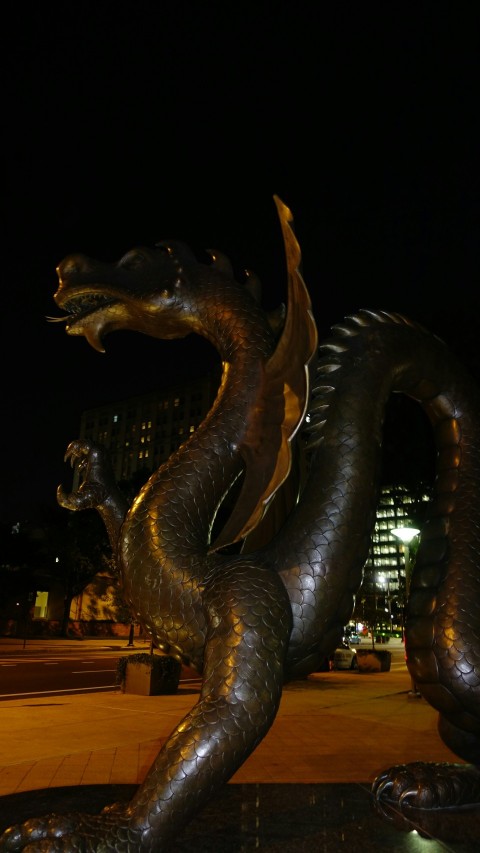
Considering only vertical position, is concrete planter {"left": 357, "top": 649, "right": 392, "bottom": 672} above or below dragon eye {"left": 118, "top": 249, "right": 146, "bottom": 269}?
below

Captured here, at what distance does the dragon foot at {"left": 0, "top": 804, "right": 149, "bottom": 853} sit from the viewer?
2.03 m

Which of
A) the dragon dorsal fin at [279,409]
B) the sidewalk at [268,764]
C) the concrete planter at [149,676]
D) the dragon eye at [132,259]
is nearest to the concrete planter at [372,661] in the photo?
the sidewalk at [268,764]

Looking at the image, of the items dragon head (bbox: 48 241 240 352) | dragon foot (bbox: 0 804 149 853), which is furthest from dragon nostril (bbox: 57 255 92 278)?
dragon foot (bbox: 0 804 149 853)

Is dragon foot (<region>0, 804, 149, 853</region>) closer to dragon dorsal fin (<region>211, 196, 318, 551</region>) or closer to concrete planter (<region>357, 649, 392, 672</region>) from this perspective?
dragon dorsal fin (<region>211, 196, 318, 551</region>)

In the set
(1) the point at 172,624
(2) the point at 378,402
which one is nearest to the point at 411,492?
(2) the point at 378,402

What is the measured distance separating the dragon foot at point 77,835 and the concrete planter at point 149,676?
10.0 metres

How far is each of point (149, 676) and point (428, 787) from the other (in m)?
9.63

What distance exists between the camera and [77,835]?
Answer: 2062 millimetres

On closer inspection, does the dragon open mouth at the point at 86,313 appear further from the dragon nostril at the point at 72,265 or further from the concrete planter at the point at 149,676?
the concrete planter at the point at 149,676

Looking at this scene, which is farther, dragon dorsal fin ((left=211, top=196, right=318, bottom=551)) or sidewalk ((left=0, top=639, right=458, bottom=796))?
sidewalk ((left=0, top=639, right=458, bottom=796))

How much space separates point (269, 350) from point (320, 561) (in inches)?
43.9

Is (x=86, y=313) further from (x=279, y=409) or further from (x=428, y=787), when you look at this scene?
(x=428, y=787)

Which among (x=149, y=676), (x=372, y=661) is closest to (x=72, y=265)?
(x=149, y=676)

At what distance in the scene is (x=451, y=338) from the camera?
35.2ft
